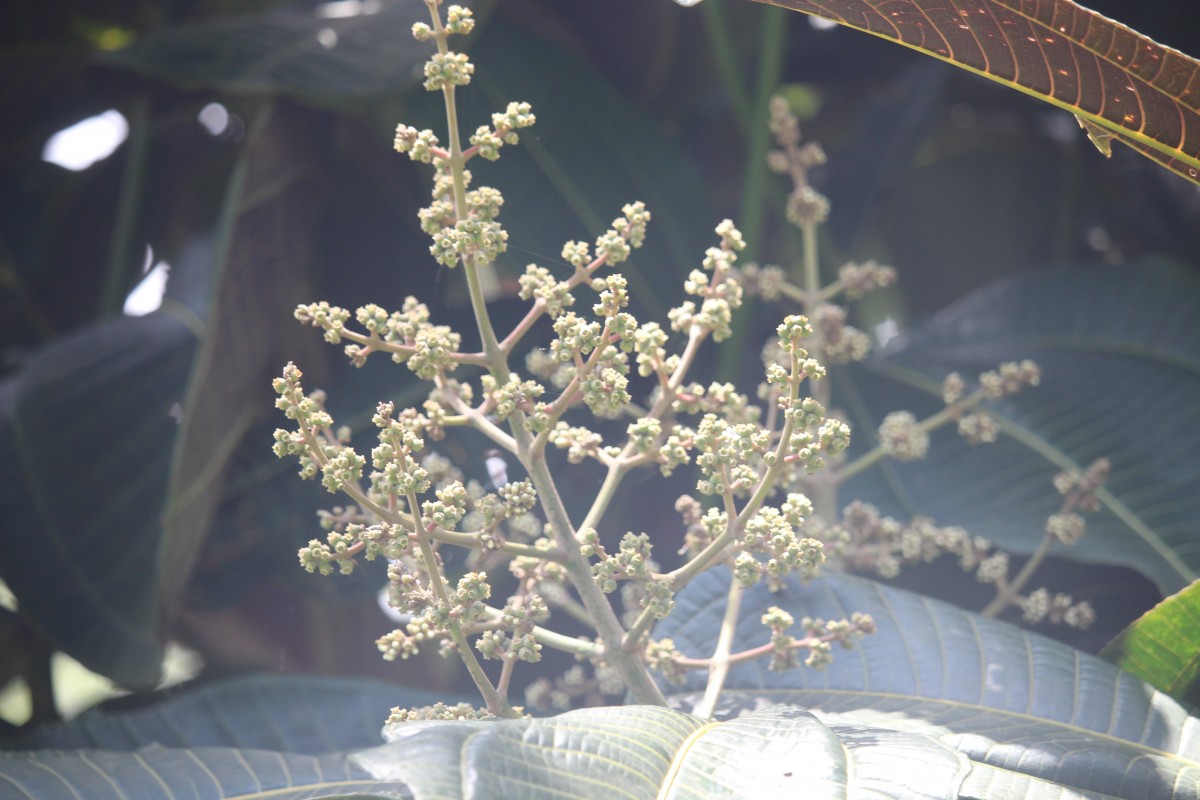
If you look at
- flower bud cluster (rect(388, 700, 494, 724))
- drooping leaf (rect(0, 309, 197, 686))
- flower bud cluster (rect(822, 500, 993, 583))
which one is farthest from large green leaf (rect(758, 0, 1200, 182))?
drooping leaf (rect(0, 309, 197, 686))

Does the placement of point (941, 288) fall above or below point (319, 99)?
below

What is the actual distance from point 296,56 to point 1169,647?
107 centimetres

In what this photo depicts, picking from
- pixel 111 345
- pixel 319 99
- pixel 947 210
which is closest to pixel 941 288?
pixel 947 210

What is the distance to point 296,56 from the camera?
1.19 metres

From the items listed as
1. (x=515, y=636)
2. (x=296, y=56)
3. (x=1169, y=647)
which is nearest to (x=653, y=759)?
(x=515, y=636)

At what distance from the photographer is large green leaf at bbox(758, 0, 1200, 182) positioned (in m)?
0.65

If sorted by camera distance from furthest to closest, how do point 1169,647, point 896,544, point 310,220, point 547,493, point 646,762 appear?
point 310,220, point 896,544, point 1169,647, point 547,493, point 646,762

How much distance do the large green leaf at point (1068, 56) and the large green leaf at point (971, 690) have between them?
38cm

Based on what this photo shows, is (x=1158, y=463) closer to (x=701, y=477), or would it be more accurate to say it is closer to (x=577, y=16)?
(x=701, y=477)

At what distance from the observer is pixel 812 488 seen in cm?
98

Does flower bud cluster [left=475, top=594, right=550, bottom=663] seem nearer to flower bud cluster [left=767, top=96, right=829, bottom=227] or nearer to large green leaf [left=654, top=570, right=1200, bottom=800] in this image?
large green leaf [left=654, top=570, right=1200, bottom=800]

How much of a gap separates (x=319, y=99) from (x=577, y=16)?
45 cm

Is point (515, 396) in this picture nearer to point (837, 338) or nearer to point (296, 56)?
point (837, 338)

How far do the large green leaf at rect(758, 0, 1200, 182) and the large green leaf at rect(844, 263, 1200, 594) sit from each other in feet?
1.44
